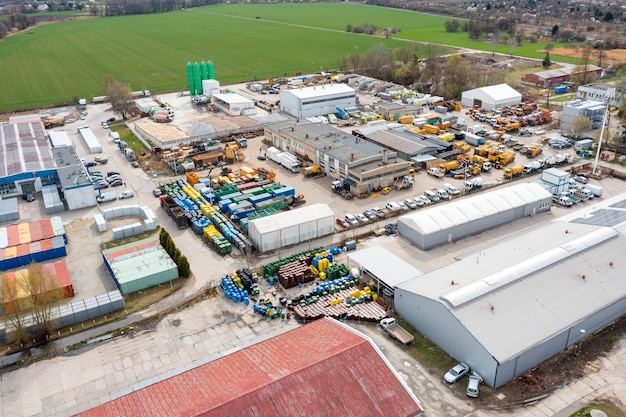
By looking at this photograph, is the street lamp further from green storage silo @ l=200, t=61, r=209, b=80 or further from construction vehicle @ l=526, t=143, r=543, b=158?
green storage silo @ l=200, t=61, r=209, b=80

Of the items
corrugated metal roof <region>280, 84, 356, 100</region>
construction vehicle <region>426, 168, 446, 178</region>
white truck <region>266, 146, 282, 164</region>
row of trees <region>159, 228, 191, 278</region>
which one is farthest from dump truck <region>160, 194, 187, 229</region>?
corrugated metal roof <region>280, 84, 356, 100</region>

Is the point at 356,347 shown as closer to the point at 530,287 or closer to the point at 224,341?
the point at 224,341

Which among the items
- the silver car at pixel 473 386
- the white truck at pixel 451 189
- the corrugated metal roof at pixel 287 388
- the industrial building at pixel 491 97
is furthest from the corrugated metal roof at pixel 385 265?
the industrial building at pixel 491 97

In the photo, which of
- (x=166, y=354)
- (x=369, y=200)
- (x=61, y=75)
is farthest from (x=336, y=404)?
(x=61, y=75)

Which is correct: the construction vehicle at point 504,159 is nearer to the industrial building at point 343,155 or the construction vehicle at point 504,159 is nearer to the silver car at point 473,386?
the industrial building at point 343,155

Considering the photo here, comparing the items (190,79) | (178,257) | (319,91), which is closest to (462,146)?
(319,91)
